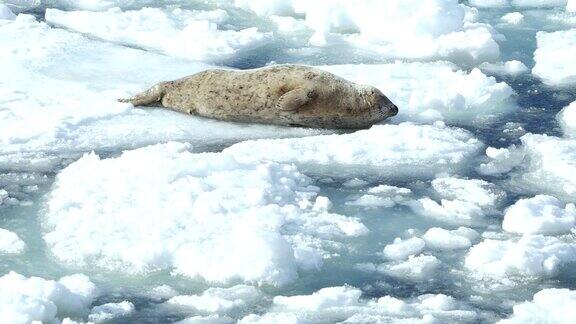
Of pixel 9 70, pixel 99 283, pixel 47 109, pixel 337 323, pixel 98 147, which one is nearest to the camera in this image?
pixel 337 323

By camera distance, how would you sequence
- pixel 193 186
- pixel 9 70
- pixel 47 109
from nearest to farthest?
pixel 193 186 < pixel 47 109 < pixel 9 70

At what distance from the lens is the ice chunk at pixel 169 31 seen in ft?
27.9

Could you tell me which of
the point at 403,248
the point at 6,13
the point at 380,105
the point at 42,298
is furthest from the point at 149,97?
the point at 42,298

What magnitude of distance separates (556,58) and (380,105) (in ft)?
5.60

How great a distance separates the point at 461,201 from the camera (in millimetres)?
5883

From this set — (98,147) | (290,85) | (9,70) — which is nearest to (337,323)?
(98,147)

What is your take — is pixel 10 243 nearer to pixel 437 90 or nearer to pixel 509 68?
pixel 437 90

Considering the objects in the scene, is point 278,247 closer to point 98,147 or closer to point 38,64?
point 98,147

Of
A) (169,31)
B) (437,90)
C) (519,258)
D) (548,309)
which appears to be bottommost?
(548,309)

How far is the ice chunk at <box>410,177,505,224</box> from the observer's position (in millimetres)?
5727

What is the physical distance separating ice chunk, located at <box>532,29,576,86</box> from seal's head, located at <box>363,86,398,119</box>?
1300 mm

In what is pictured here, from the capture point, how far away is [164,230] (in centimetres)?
→ 535

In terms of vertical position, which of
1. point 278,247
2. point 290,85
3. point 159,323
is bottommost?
point 159,323

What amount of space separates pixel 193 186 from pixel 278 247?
35.0 inches
